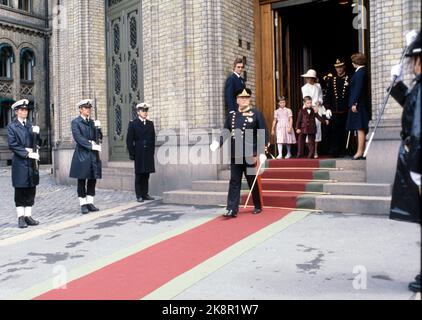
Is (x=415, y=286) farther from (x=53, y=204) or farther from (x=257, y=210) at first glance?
(x=53, y=204)

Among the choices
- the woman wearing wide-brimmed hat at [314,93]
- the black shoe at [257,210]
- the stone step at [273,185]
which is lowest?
the black shoe at [257,210]

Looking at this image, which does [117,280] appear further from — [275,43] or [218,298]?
[275,43]

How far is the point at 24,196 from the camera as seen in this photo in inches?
319

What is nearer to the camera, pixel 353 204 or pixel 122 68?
pixel 353 204

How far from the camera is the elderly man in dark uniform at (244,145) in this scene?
7641mm

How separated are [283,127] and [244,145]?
3.50m

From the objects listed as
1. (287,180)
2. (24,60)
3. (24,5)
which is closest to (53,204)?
(287,180)

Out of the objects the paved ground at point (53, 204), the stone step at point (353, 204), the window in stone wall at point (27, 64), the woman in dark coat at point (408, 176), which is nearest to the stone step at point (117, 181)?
the paved ground at point (53, 204)

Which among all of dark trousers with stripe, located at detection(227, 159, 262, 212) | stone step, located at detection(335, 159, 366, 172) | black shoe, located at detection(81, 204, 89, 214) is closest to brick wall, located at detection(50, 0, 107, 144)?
black shoe, located at detection(81, 204, 89, 214)

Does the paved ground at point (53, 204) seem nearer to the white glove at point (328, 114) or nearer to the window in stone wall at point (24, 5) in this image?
the white glove at point (328, 114)

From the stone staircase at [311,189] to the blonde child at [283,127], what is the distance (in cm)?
124

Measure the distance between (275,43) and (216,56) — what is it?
6.82 ft

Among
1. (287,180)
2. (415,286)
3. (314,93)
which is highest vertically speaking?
(314,93)
